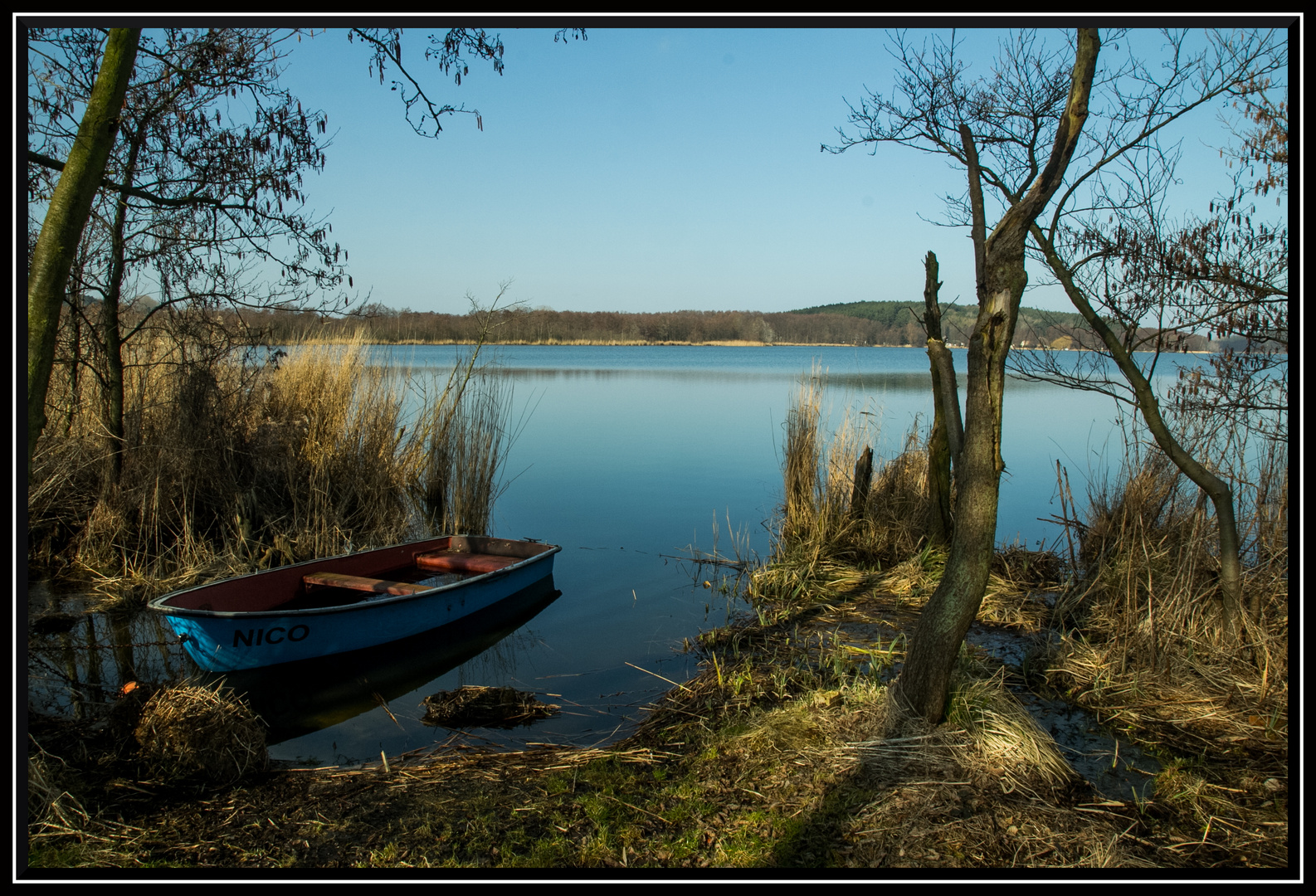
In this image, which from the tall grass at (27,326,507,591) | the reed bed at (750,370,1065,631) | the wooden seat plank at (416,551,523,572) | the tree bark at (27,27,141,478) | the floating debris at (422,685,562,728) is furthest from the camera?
the wooden seat plank at (416,551,523,572)

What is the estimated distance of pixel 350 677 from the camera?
17.3 ft

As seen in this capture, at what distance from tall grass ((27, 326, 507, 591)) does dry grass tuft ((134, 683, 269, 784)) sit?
3.41 m

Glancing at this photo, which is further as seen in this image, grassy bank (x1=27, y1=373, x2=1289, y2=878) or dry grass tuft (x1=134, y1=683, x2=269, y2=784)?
dry grass tuft (x1=134, y1=683, x2=269, y2=784)

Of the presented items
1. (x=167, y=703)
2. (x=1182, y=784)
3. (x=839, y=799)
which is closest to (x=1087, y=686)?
(x=1182, y=784)

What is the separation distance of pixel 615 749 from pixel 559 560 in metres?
4.82

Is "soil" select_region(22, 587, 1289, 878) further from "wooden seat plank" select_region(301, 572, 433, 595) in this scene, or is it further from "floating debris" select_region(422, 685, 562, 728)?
"wooden seat plank" select_region(301, 572, 433, 595)

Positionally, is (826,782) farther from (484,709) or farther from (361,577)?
(361,577)

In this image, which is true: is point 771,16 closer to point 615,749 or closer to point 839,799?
point 839,799

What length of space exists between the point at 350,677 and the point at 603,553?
392 cm

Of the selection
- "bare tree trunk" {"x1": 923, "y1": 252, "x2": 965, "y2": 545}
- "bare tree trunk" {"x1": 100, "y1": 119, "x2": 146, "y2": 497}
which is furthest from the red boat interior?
"bare tree trunk" {"x1": 923, "y1": 252, "x2": 965, "y2": 545}

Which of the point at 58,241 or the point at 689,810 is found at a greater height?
the point at 58,241

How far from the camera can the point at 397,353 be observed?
10.9m

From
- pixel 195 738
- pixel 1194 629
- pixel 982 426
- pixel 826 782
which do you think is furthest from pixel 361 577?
pixel 1194 629

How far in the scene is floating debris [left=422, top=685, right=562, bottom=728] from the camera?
438 centimetres
